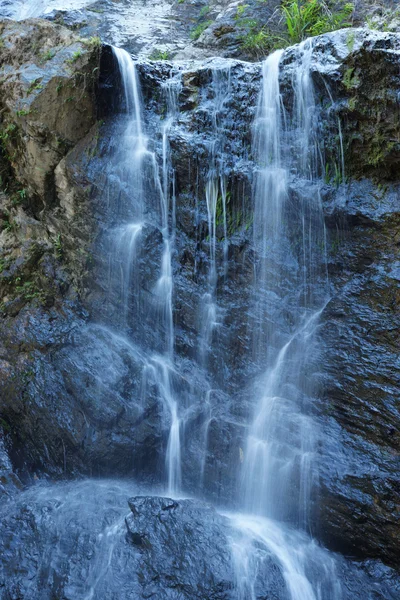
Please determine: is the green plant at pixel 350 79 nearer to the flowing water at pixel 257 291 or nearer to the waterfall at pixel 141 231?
the flowing water at pixel 257 291

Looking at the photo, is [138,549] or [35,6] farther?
[35,6]

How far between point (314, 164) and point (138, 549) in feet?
16.6

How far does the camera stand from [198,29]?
9648 mm

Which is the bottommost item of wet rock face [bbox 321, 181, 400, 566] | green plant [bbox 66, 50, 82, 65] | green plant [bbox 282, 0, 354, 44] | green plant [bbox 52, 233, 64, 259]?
wet rock face [bbox 321, 181, 400, 566]

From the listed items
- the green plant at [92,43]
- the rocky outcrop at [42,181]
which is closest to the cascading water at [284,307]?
the green plant at [92,43]

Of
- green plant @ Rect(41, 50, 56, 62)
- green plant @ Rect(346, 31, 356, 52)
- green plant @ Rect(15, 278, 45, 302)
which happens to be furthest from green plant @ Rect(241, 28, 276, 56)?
green plant @ Rect(15, 278, 45, 302)

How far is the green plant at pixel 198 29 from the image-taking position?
31.1 feet

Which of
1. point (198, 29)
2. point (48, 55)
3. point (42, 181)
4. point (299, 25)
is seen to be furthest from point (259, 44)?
point (42, 181)

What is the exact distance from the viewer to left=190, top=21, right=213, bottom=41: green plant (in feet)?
31.1

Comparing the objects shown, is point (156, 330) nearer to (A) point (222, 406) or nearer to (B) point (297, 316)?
(A) point (222, 406)

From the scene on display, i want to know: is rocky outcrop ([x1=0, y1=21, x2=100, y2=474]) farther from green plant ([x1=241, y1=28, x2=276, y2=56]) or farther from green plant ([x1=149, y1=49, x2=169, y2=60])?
green plant ([x1=241, y1=28, x2=276, y2=56])

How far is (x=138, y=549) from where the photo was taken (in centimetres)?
452

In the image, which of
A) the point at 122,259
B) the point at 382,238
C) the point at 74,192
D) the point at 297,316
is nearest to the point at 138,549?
the point at 297,316

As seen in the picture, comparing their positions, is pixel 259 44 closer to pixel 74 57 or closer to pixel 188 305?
pixel 74 57
